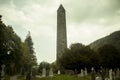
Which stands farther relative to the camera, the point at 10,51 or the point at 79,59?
the point at 79,59

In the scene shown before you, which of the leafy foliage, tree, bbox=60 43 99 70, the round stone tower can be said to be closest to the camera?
the leafy foliage

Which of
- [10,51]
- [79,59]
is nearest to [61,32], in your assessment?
[79,59]

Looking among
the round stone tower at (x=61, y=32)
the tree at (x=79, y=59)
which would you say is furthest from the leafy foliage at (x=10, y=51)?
the round stone tower at (x=61, y=32)

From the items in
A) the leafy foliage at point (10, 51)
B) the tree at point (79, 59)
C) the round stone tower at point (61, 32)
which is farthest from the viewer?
the round stone tower at point (61, 32)

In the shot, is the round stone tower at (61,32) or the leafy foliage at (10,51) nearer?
the leafy foliage at (10,51)

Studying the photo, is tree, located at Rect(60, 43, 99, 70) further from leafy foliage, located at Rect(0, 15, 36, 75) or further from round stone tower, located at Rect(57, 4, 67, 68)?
leafy foliage, located at Rect(0, 15, 36, 75)

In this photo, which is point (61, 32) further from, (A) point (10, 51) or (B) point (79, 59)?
(A) point (10, 51)

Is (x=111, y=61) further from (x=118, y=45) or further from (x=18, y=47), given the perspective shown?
(x=118, y=45)

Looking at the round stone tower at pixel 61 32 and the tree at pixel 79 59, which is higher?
the round stone tower at pixel 61 32

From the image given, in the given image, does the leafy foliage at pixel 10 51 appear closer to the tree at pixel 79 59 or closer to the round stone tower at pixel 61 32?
the tree at pixel 79 59

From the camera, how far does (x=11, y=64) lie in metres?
42.2

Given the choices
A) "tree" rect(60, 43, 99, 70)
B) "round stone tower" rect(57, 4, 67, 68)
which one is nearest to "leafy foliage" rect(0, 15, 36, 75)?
"tree" rect(60, 43, 99, 70)

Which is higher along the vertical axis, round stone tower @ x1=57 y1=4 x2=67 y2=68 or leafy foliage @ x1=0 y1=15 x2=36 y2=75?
round stone tower @ x1=57 y1=4 x2=67 y2=68

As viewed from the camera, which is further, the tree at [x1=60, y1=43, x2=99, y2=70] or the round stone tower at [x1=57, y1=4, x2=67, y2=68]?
the round stone tower at [x1=57, y1=4, x2=67, y2=68]
